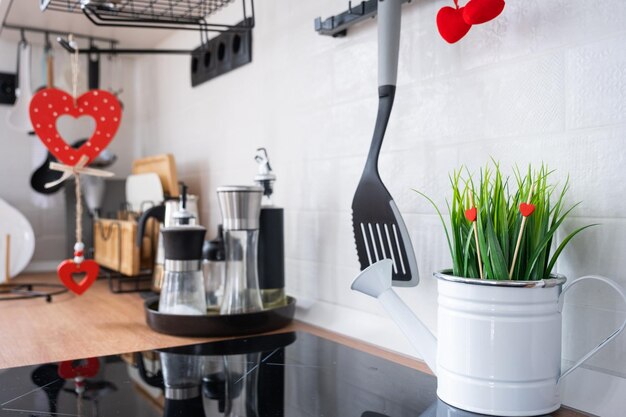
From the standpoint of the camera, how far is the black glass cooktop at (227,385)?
62cm

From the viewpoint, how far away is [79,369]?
0.77 metres

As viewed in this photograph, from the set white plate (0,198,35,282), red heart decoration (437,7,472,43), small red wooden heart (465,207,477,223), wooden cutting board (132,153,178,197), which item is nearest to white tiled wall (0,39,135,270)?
white plate (0,198,35,282)

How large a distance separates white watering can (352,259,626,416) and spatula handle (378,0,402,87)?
297 mm

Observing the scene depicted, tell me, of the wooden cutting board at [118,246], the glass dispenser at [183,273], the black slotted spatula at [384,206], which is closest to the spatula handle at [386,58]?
the black slotted spatula at [384,206]

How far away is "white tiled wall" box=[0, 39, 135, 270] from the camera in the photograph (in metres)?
1.70

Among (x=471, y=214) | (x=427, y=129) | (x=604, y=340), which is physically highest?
(x=427, y=129)

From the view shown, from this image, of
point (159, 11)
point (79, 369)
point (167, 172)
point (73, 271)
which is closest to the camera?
point (79, 369)

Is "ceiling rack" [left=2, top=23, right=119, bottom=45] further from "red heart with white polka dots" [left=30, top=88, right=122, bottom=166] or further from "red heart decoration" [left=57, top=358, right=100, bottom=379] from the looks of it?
"red heart decoration" [left=57, top=358, right=100, bottom=379]

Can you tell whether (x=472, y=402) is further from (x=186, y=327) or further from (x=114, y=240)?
(x=114, y=240)

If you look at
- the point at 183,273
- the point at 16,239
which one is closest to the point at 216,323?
the point at 183,273

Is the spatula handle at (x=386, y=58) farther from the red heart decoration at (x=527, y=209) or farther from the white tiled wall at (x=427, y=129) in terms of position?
the red heart decoration at (x=527, y=209)

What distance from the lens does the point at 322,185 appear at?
1.02 meters

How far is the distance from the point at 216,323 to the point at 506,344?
0.51 meters

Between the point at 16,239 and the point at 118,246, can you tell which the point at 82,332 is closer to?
the point at 118,246
